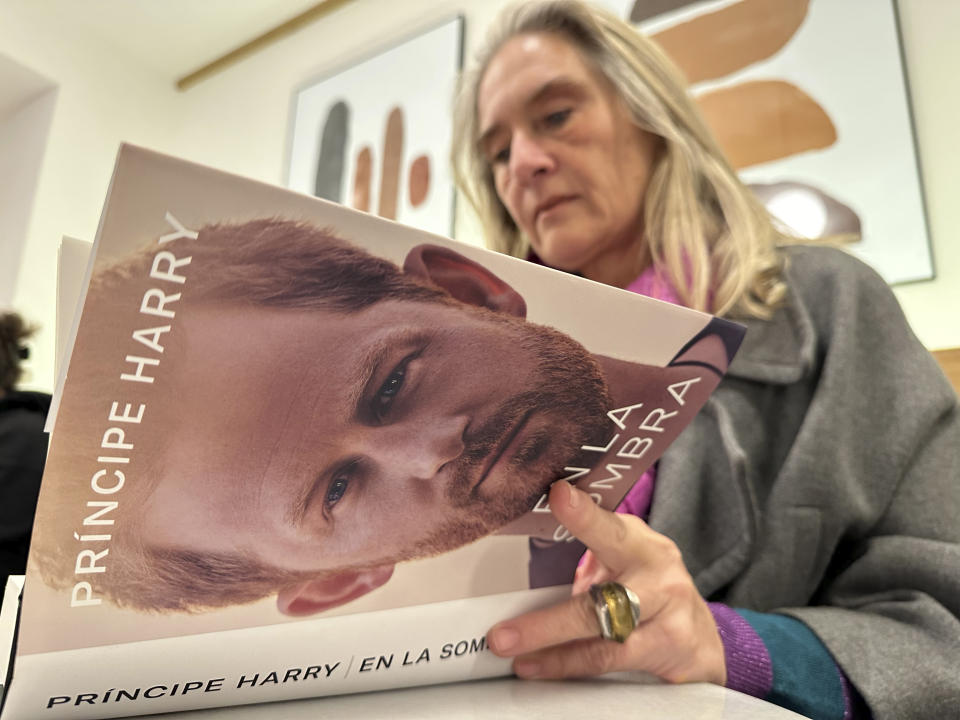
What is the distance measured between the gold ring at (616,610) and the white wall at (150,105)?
107 centimetres

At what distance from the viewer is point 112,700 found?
221mm

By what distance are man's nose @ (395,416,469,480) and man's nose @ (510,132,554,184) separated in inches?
17.2

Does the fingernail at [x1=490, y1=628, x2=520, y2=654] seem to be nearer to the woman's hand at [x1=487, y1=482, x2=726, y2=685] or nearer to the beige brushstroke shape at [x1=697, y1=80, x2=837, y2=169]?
the woman's hand at [x1=487, y1=482, x2=726, y2=685]

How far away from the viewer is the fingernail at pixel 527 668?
0.31 meters

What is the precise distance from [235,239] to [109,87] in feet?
7.00

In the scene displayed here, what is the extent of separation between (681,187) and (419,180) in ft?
3.04

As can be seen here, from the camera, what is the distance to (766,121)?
1.07 m

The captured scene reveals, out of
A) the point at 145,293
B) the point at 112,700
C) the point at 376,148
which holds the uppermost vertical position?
the point at 376,148

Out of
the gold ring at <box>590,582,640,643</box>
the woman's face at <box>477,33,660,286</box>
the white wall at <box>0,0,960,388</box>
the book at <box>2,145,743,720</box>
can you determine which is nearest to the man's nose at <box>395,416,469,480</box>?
the book at <box>2,145,743,720</box>

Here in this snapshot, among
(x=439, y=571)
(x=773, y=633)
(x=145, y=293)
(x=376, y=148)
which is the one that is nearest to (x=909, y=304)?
(x=773, y=633)

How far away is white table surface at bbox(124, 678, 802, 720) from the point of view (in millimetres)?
238

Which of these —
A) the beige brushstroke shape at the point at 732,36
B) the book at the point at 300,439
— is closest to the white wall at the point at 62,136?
the beige brushstroke shape at the point at 732,36

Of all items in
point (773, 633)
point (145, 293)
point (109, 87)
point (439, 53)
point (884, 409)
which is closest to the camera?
point (145, 293)

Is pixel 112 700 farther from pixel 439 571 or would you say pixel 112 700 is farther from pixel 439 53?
pixel 439 53
